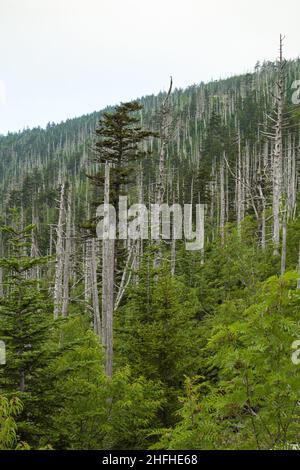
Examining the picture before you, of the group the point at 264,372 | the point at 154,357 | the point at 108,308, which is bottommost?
the point at 154,357

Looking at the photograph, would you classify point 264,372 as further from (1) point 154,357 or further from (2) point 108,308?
(2) point 108,308

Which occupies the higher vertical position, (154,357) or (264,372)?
(264,372)

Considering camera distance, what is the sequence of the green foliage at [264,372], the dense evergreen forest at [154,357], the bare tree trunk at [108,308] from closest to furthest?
the green foliage at [264,372] → the dense evergreen forest at [154,357] → the bare tree trunk at [108,308]

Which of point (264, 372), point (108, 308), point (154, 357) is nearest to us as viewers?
point (264, 372)

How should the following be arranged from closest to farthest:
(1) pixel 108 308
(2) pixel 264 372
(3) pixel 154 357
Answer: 1. (2) pixel 264 372
2. (3) pixel 154 357
3. (1) pixel 108 308

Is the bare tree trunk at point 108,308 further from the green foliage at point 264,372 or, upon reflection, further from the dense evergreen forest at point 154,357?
the green foliage at point 264,372

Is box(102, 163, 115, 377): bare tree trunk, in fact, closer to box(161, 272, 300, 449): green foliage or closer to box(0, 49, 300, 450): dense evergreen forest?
box(0, 49, 300, 450): dense evergreen forest

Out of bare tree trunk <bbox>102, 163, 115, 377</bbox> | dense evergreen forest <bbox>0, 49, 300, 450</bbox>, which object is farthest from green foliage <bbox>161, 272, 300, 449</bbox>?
bare tree trunk <bbox>102, 163, 115, 377</bbox>

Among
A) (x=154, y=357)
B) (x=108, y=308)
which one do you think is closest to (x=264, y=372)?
(x=154, y=357)

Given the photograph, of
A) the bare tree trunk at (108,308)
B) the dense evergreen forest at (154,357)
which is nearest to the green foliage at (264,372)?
the dense evergreen forest at (154,357)

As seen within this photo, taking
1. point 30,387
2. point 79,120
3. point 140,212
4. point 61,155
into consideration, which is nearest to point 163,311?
point 30,387

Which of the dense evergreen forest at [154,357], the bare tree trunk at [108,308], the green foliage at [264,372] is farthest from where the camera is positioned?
the bare tree trunk at [108,308]
